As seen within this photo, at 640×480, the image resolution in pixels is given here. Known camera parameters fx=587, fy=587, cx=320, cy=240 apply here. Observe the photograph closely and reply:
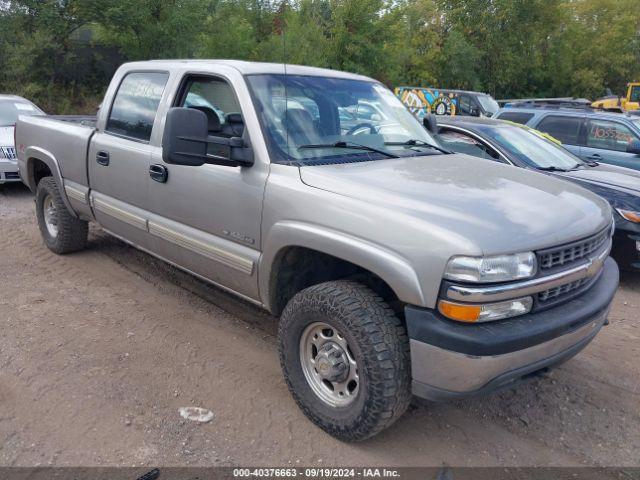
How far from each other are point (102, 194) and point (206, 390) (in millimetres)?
2135

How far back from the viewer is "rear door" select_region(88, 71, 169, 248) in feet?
14.3

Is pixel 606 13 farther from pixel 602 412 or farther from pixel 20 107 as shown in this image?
pixel 602 412

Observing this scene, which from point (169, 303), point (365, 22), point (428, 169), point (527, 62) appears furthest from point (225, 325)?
point (527, 62)

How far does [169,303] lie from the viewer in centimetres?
488

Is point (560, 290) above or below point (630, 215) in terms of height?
above

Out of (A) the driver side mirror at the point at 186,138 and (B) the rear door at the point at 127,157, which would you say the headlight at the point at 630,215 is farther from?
(B) the rear door at the point at 127,157

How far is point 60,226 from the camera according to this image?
5762 mm

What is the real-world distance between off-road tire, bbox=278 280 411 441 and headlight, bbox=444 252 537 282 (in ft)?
1.49

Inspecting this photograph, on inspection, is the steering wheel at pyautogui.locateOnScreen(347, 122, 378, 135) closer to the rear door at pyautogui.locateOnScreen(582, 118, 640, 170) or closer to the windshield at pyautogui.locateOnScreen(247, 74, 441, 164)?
the windshield at pyautogui.locateOnScreen(247, 74, 441, 164)

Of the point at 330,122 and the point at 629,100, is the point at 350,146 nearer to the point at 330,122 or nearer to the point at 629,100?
the point at 330,122

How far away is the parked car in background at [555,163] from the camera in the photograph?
5758 mm

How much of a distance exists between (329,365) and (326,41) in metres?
16.9

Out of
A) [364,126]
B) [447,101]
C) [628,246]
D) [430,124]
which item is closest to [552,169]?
[628,246]

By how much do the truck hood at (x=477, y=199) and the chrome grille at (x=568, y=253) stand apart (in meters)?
0.04
